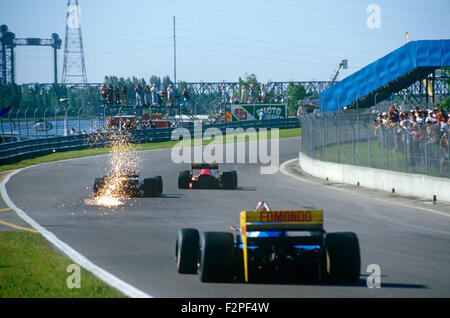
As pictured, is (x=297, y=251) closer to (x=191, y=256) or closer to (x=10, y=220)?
(x=191, y=256)

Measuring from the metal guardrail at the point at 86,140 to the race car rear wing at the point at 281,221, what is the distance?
2457 cm

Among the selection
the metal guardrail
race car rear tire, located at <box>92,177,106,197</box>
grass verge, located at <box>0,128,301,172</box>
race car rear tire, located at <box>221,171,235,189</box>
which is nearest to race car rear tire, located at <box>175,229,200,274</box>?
race car rear tire, located at <box>92,177,106,197</box>

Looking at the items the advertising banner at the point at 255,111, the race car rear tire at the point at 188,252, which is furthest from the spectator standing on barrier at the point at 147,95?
the race car rear tire at the point at 188,252

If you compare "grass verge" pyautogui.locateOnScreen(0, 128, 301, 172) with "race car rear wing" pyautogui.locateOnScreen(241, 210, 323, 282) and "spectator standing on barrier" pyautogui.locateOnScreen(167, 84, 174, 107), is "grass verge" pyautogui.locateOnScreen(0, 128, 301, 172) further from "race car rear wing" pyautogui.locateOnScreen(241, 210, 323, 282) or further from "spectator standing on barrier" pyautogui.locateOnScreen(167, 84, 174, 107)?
"race car rear wing" pyautogui.locateOnScreen(241, 210, 323, 282)

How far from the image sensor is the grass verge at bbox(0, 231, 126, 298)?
746 centimetres

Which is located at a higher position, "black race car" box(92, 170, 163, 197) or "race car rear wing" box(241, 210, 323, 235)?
"race car rear wing" box(241, 210, 323, 235)

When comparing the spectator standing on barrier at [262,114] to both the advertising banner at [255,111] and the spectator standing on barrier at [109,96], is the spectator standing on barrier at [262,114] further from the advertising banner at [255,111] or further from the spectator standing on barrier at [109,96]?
the spectator standing on barrier at [109,96]

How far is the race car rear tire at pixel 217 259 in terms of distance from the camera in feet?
25.7

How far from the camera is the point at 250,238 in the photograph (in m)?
7.86

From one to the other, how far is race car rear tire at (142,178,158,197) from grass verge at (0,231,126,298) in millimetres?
6591

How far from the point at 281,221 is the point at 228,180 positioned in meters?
12.3

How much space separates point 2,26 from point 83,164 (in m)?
121

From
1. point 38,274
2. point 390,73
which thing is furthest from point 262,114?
point 38,274
